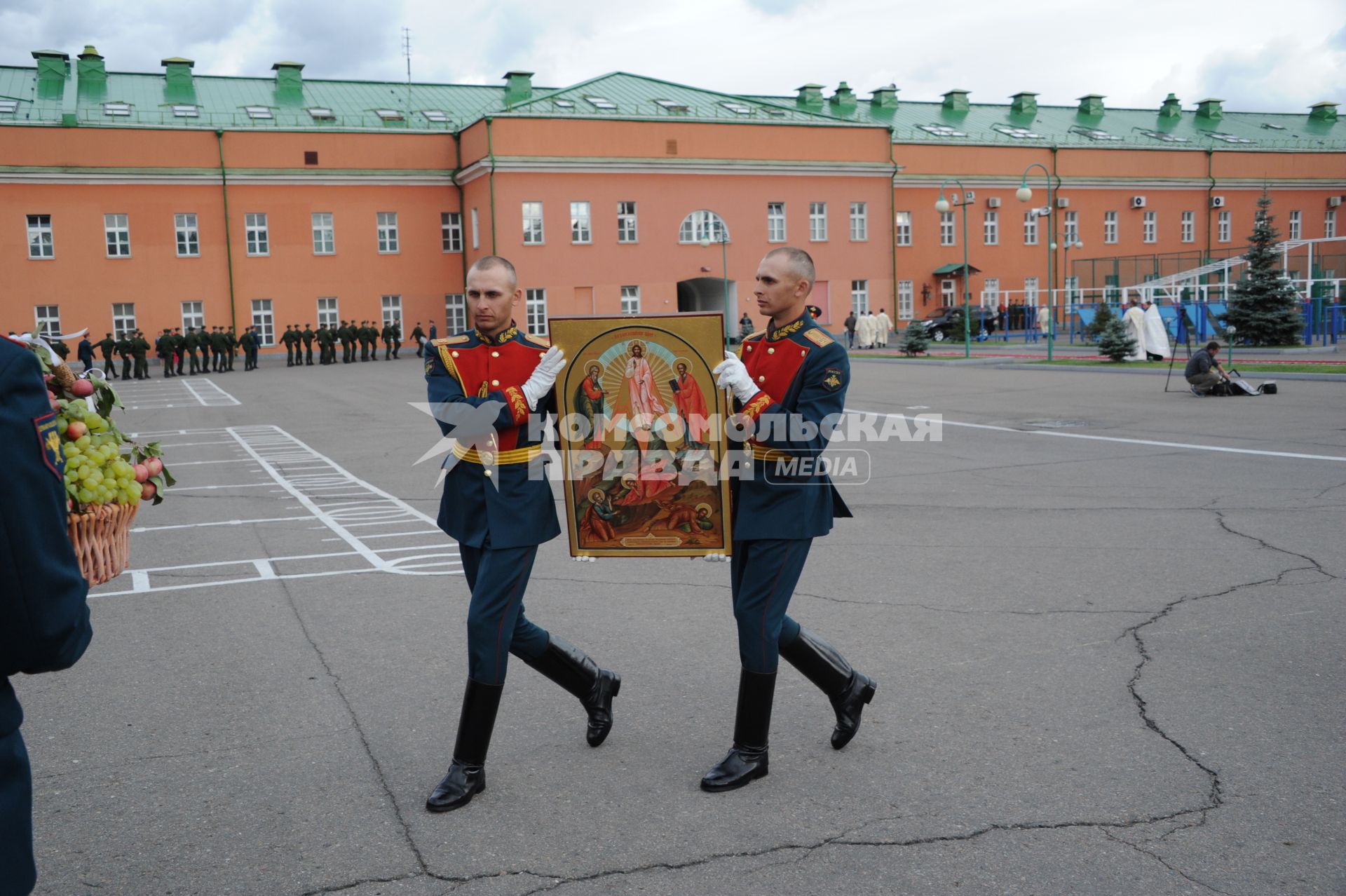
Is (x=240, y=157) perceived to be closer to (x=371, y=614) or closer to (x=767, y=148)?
(x=767, y=148)

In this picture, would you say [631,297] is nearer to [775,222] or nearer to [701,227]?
[701,227]

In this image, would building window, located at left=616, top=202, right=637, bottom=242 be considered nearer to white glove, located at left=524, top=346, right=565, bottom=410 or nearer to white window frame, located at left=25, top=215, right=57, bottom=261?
white window frame, located at left=25, top=215, right=57, bottom=261

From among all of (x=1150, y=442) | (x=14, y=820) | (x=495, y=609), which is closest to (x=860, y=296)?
(x=1150, y=442)

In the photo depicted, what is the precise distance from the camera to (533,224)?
164 ft

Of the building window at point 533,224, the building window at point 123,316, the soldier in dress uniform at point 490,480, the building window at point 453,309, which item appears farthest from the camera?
the building window at point 453,309

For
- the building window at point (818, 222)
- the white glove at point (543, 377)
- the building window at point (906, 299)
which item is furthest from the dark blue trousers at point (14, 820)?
the building window at point (906, 299)

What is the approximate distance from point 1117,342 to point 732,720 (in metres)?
27.1

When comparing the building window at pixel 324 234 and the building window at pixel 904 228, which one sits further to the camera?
the building window at pixel 904 228

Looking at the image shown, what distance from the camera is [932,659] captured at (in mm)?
5684

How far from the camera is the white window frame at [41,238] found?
46.1 m

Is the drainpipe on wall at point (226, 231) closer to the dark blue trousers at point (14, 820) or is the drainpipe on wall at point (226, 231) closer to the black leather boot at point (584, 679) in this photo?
the black leather boot at point (584, 679)

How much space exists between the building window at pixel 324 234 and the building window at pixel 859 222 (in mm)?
Result: 23733

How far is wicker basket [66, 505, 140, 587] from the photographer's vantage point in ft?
10.4

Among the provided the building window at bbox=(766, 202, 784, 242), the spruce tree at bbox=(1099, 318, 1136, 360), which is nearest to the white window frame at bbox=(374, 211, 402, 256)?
the building window at bbox=(766, 202, 784, 242)
